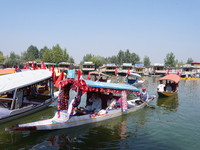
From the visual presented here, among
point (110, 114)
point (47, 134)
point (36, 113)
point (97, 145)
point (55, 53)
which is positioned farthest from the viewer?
point (55, 53)

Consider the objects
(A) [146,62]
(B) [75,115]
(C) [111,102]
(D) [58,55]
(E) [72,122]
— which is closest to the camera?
(E) [72,122]

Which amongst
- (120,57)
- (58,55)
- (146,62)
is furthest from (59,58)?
(146,62)

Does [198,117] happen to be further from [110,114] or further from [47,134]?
[47,134]

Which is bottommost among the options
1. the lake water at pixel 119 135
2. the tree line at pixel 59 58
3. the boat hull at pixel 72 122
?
the lake water at pixel 119 135

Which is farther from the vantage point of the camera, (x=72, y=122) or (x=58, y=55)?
(x=58, y=55)

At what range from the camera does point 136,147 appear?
7422 mm

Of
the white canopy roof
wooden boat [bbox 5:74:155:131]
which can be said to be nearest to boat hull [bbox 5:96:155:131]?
wooden boat [bbox 5:74:155:131]

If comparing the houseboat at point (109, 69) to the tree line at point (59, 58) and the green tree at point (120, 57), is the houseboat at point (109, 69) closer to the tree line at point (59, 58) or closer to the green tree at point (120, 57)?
the tree line at point (59, 58)

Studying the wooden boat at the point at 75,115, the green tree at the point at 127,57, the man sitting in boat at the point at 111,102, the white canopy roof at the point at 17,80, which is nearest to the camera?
the wooden boat at the point at 75,115

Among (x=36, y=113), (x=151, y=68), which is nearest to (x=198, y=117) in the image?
(x=36, y=113)

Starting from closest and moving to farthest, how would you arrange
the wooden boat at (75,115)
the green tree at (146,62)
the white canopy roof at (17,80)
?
1. the wooden boat at (75,115)
2. the white canopy roof at (17,80)
3. the green tree at (146,62)

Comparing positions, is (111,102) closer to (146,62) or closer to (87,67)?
(87,67)

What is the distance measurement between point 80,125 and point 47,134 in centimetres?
195

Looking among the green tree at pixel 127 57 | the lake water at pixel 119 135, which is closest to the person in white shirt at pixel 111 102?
the lake water at pixel 119 135
